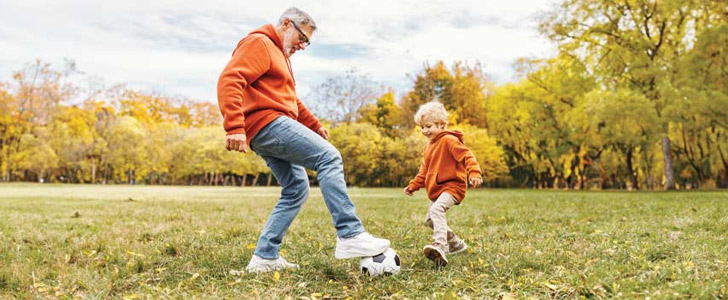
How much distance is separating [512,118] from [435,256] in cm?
3723

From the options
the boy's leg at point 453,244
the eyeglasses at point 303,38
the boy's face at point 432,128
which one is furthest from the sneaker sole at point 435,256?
A: the eyeglasses at point 303,38

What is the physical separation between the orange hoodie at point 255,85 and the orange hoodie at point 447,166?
1430 mm

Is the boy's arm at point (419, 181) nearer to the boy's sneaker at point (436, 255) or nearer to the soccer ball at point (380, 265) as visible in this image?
the boy's sneaker at point (436, 255)

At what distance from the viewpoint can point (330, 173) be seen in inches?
154

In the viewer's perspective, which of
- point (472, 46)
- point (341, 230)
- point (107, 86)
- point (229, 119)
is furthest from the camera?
point (107, 86)

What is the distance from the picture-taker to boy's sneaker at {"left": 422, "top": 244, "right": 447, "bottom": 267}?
421 centimetres

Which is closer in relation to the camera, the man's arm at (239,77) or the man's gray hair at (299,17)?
the man's arm at (239,77)

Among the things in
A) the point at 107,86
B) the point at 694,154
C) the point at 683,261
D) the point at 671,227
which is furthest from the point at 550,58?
the point at 107,86

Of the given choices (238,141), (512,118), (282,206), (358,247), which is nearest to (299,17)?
(238,141)

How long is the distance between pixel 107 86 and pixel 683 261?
59.3 meters

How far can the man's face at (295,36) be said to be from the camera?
160 inches

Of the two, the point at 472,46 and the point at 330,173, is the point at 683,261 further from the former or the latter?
the point at 472,46

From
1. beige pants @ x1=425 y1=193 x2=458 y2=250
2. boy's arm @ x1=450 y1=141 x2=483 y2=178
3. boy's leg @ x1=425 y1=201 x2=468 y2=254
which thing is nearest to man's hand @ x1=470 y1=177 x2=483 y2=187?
boy's arm @ x1=450 y1=141 x2=483 y2=178

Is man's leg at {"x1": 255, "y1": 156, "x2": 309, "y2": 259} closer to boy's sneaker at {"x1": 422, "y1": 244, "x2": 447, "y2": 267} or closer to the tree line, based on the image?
boy's sneaker at {"x1": 422, "y1": 244, "x2": 447, "y2": 267}
